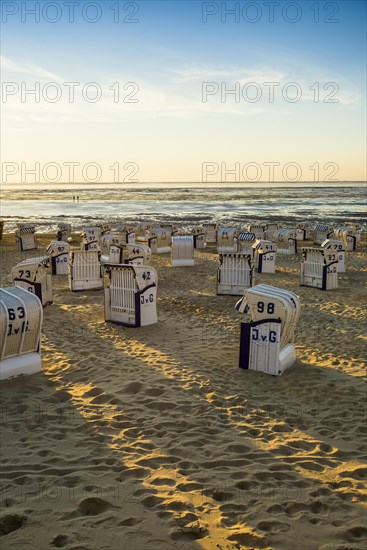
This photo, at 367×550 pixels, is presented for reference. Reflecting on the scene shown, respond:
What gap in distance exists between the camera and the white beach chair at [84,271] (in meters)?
18.4

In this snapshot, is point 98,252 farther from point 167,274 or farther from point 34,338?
point 34,338

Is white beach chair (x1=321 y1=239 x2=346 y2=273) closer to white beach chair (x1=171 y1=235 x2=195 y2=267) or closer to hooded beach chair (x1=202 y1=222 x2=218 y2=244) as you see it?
white beach chair (x1=171 y1=235 x2=195 y2=267)

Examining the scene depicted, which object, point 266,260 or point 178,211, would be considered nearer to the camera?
point 266,260

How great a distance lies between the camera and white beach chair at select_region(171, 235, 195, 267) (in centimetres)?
2494

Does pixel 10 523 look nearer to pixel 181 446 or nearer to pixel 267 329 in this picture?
pixel 181 446

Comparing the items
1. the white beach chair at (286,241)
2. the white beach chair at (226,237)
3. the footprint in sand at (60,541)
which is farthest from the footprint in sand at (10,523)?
the white beach chair at (286,241)

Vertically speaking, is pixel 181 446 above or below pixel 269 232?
below

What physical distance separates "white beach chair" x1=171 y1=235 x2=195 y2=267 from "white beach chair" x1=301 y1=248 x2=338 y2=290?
23.3ft

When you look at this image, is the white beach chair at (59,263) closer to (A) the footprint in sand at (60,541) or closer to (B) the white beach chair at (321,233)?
(A) the footprint in sand at (60,541)

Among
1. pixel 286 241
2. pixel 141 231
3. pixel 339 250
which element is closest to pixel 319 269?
pixel 339 250

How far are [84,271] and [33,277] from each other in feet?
12.0

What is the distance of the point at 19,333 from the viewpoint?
920 centimetres

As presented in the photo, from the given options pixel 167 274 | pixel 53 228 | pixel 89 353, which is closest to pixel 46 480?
pixel 89 353

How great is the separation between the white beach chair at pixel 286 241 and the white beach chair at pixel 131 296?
17.9 m
